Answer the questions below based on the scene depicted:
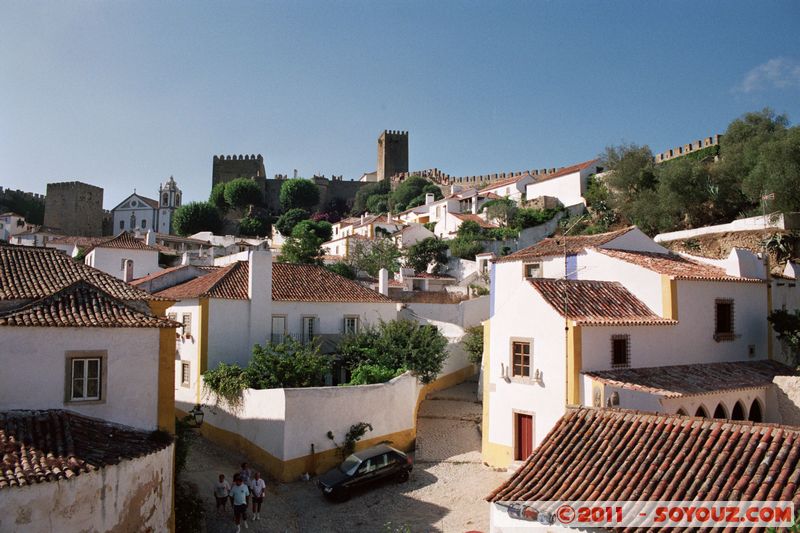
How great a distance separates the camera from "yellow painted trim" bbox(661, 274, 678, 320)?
18203 mm

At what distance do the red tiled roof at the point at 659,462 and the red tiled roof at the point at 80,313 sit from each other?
8069 millimetres

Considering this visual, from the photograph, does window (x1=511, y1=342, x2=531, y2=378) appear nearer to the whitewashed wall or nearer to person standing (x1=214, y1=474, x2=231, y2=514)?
person standing (x1=214, y1=474, x2=231, y2=514)

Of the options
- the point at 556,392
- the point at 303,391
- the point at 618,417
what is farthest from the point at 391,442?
the point at 618,417

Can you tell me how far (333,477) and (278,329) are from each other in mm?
9345

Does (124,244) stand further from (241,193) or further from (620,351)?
(241,193)

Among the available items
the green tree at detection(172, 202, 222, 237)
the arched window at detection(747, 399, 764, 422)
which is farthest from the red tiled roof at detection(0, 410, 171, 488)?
the green tree at detection(172, 202, 222, 237)

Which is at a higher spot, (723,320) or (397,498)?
(723,320)

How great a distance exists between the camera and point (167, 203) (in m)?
78.0

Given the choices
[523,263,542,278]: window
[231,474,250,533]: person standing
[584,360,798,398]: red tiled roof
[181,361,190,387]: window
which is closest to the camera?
[231,474,250,533]: person standing

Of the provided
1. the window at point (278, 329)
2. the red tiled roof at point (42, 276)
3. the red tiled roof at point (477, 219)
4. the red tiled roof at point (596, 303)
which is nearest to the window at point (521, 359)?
the red tiled roof at point (596, 303)

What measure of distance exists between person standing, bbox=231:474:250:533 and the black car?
2489mm

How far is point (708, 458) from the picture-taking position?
8.73 m

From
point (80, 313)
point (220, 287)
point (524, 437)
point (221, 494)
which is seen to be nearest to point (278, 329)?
point (220, 287)

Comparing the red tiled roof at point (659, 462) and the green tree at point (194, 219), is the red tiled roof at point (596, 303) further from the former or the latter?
the green tree at point (194, 219)
